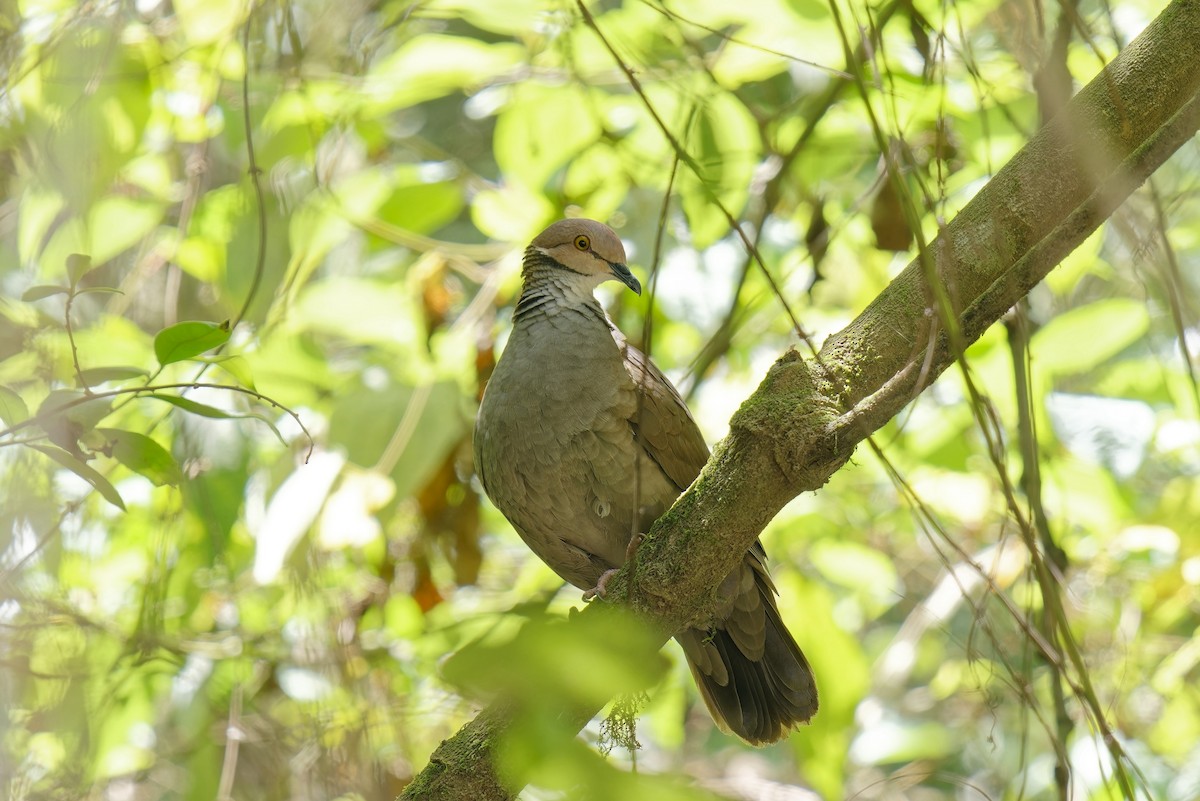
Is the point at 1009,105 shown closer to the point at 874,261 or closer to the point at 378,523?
the point at 874,261

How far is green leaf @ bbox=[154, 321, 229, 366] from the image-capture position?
7.43 feet

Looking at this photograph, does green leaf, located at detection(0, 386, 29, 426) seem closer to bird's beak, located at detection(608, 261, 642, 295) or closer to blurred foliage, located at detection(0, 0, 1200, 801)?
blurred foliage, located at detection(0, 0, 1200, 801)

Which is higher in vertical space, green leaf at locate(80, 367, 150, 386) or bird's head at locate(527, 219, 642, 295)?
green leaf at locate(80, 367, 150, 386)

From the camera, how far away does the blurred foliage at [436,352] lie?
3.26 metres

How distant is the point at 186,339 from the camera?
2293mm

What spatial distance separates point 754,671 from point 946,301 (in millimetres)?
2046

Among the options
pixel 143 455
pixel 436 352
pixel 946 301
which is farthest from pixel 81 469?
pixel 436 352

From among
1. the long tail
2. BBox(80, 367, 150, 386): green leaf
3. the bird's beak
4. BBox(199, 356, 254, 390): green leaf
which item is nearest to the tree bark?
BBox(199, 356, 254, 390): green leaf

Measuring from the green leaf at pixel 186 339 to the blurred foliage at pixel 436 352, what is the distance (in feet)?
0.04

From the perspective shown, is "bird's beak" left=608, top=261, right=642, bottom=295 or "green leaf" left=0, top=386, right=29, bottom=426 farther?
"bird's beak" left=608, top=261, right=642, bottom=295

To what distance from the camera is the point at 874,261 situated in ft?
15.3

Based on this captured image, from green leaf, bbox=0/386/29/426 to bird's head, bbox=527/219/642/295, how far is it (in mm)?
2133

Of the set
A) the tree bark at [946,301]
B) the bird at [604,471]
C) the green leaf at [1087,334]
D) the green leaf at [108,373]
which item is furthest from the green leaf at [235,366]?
the green leaf at [1087,334]

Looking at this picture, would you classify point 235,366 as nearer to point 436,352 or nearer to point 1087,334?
point 436,352
